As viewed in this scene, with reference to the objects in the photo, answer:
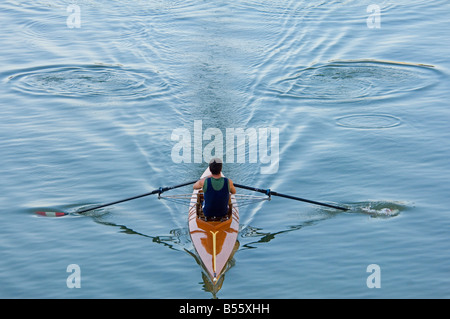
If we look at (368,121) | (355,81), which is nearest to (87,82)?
(355,81)

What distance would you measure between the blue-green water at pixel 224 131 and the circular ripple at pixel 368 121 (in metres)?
0.08

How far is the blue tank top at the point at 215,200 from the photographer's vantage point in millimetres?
17000

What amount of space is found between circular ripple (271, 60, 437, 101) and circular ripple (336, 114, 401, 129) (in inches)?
57.5

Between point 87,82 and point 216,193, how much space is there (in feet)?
43.8

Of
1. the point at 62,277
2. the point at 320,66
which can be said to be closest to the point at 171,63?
the point at 320,66

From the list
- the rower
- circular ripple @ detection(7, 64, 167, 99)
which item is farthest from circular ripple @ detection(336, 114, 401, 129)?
the rower

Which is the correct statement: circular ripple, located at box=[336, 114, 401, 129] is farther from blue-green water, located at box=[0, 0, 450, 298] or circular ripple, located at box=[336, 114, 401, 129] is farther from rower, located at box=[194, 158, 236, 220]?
rower, located at box=[194, 158, 236, 220]

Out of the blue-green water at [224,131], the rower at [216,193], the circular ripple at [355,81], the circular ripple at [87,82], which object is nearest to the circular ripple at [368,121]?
the blue-green water at [224,131]

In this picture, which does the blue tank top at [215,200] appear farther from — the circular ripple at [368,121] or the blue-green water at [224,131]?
the circular ripple at [368,121]

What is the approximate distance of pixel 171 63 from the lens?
3016 centimetres

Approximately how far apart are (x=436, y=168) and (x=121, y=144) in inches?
396

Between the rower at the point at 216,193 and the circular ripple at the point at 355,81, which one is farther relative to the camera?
the circular ripple at the point at 355,81

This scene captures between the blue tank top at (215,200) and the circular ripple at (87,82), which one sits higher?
the circular ripple at (87,82)

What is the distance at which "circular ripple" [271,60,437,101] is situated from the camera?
27281 mm
